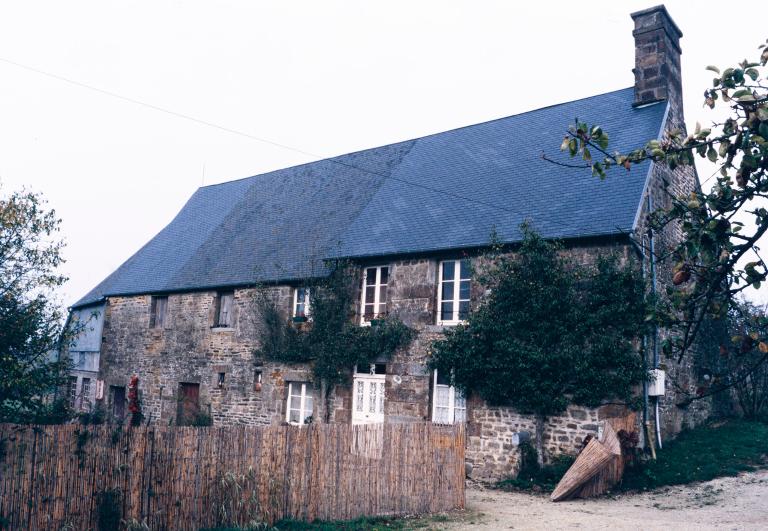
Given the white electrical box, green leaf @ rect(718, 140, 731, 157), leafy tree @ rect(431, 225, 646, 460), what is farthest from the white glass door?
green leaf @ rect(718, 140, 731, 157)

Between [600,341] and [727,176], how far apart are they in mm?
9317

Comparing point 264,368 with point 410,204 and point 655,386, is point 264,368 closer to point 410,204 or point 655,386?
point 410,204

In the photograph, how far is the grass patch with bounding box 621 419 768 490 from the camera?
1237 centimetres

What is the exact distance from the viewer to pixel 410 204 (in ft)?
59.9

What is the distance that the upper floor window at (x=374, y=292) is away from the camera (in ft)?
55.0

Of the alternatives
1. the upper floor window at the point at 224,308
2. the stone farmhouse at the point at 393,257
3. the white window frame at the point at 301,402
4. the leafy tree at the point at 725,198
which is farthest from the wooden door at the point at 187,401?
the leafy tree at the point at 725,198

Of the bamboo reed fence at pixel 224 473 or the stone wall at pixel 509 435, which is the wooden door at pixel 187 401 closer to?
the stone wall at pixel 509 435

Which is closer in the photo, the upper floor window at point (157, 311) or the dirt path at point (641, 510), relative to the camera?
the dirt path at point (641, 510)

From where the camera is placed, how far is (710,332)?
55.9 feet

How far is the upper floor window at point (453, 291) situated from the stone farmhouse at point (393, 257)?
3 cm

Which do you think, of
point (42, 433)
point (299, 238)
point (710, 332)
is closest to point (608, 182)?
point (710, 332)

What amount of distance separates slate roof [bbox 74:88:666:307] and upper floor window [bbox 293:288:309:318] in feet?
1.71

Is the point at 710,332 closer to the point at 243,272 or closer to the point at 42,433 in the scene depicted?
the point at 243,272

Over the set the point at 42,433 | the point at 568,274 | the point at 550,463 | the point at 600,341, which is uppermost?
the point at 568,274
